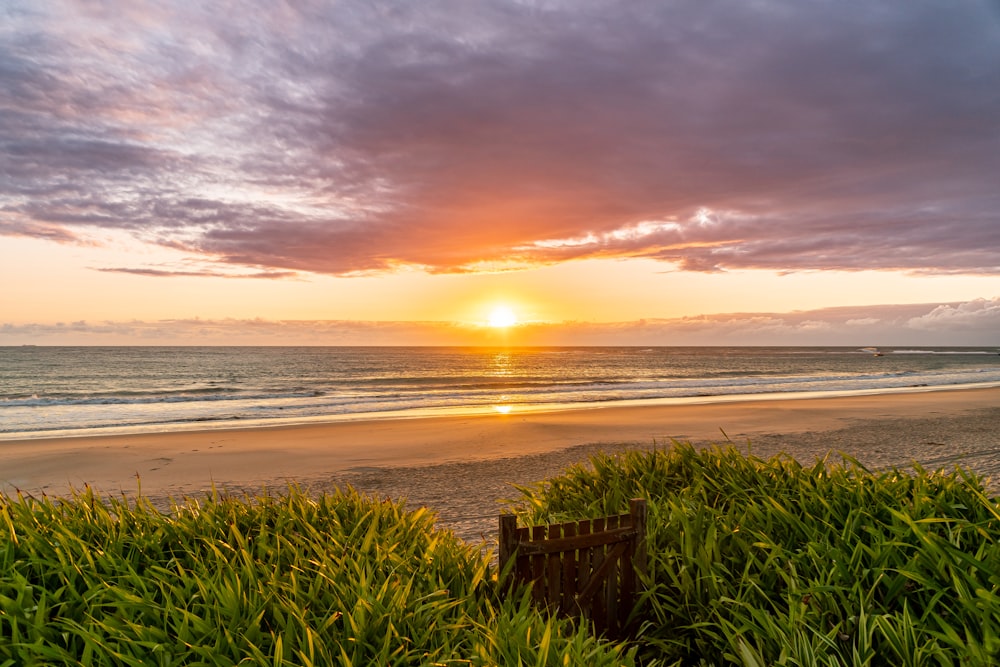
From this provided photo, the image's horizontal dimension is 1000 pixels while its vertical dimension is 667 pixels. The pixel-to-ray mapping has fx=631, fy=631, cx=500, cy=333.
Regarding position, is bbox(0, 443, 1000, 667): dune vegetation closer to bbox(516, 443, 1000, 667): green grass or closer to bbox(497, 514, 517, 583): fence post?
bbox(516, 443, 1000, 667): green grass

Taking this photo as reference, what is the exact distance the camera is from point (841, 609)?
450 cm

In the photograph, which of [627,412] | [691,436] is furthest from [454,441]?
[627,412]

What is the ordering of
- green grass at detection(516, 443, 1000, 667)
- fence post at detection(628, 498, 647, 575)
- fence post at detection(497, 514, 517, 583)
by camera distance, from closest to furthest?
green grass at detection(516, 443, 1000, 667), fence post at detection(497, 514, 517, 583), fence post at detection(628, 498, 647, 575)

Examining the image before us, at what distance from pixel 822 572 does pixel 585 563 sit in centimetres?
178

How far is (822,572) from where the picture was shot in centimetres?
468

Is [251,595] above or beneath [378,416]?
above

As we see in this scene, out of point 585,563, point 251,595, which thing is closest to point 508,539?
point 585,563

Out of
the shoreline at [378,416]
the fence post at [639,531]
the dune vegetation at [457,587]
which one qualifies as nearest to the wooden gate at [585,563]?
the fence post at [639,531]

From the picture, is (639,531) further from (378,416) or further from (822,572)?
(378,416)

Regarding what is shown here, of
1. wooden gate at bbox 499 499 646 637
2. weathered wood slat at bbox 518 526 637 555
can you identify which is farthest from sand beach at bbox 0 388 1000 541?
weathered wood slat at bbox 518 526 637 555

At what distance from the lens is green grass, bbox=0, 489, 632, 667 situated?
354 cm

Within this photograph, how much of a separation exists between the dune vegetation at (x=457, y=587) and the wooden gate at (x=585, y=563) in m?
0.23

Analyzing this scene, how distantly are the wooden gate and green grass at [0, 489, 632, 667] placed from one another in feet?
1.01

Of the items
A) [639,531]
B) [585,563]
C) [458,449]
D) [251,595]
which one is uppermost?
[251,595]
